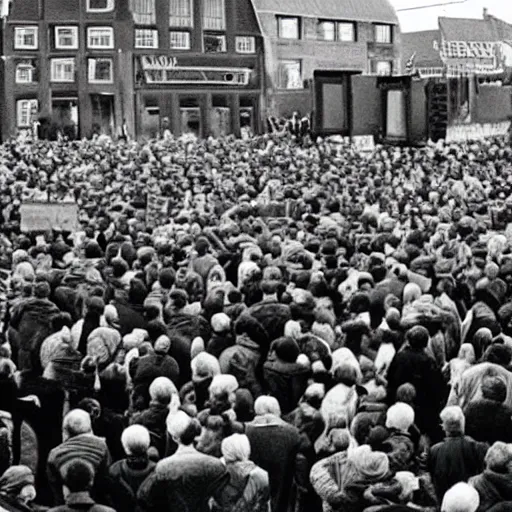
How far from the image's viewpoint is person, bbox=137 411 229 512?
9.55 metres

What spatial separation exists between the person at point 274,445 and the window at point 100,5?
55.5 metres

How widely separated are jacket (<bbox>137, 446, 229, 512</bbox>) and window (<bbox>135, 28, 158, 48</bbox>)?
188 ft

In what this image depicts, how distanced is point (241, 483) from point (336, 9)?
65353 mm

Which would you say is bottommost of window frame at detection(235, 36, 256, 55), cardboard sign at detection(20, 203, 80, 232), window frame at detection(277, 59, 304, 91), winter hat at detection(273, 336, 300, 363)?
winter hat at detection(273, 336, 300, 363)

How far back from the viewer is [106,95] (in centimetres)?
6406

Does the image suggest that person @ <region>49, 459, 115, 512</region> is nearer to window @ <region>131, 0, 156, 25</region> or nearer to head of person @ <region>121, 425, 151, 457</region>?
head of person @ <region>121, 425, 151, 457</region>

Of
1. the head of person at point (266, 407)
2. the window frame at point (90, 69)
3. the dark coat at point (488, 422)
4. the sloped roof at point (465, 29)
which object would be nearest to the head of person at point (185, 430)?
the head of person at point (266, 407)

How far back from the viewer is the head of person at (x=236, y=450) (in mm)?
9789

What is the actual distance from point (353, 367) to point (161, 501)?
2364mm

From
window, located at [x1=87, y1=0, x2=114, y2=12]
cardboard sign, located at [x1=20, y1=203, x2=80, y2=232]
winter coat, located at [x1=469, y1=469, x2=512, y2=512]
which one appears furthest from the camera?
window, located at [x1=87, y1=0, x2=114, y2=12]

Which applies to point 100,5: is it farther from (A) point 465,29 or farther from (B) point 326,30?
(A) point 465,29

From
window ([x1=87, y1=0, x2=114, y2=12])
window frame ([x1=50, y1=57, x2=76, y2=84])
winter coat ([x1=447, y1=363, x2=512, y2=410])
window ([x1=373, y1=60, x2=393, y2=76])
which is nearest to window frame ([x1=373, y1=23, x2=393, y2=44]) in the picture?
window ([x1=373, y1=60, x2=393, y2=76])

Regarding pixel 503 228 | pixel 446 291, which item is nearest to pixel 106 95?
pixel 503 228

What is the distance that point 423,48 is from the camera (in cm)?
9381
